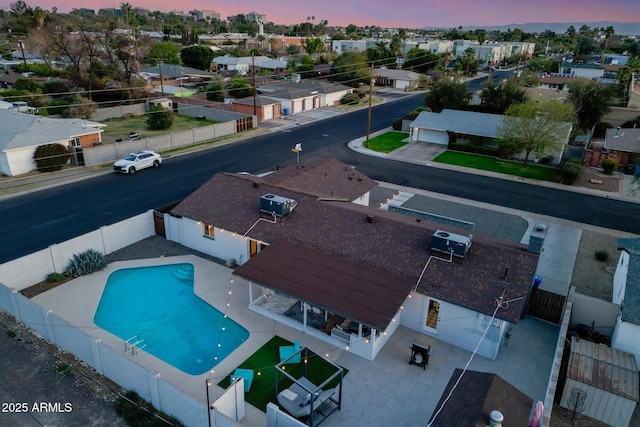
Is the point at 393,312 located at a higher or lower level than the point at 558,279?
higher

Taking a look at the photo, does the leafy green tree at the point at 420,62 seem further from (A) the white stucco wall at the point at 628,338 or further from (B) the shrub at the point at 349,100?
(A) the white stucco wall at the point at 628,338

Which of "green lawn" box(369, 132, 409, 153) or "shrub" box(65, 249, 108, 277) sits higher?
"green lawn" box(369, 132, 409, 153)

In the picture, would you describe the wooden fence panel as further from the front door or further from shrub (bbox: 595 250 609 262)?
shrub (bbox: 595 250 609 262)

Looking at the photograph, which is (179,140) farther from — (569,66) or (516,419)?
(569,66)

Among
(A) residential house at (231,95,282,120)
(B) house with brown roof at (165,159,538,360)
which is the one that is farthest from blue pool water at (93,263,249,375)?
(A) residential house at (231,95,282,120)

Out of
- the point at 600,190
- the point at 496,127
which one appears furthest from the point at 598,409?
Result: the point at 496,127

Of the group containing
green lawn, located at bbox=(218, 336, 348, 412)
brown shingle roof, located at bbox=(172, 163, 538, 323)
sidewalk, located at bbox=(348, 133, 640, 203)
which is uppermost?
brown shingle roof, located at bbox=(172, 163, 538, 323)
